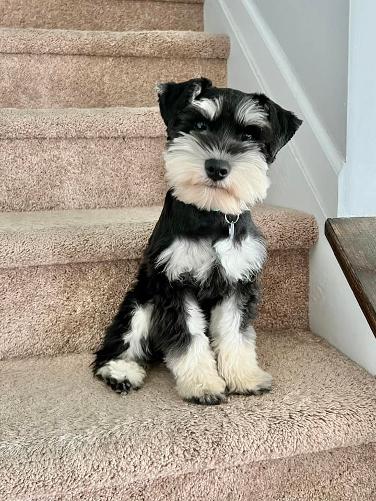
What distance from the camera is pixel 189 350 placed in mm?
1249

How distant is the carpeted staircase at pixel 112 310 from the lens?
3.36 ft

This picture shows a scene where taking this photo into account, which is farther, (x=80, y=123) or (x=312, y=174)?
(x=80, y=123)

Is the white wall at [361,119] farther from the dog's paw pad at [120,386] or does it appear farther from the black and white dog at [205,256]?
the dog's paw pad at [120,386]

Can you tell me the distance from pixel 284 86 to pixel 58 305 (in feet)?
3.07

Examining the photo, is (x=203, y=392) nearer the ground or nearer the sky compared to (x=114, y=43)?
nearer the ground

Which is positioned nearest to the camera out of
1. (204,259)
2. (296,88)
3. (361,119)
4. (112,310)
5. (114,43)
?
(204,259)

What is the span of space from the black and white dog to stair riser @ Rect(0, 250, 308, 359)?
0.43ft

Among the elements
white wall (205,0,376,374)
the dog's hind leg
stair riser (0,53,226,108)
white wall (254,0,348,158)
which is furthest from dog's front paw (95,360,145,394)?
stair riser (0,53,226,108)

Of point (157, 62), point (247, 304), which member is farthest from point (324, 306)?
point (157, 62)

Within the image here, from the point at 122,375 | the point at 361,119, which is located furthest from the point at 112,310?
the point at 361,119

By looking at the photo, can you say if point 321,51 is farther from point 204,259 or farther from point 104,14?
point 104,14

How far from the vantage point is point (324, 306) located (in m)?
1.52

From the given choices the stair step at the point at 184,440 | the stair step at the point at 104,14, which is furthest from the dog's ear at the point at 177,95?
the stair step at the point at 104,14

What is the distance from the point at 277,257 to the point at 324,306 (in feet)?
0.61
